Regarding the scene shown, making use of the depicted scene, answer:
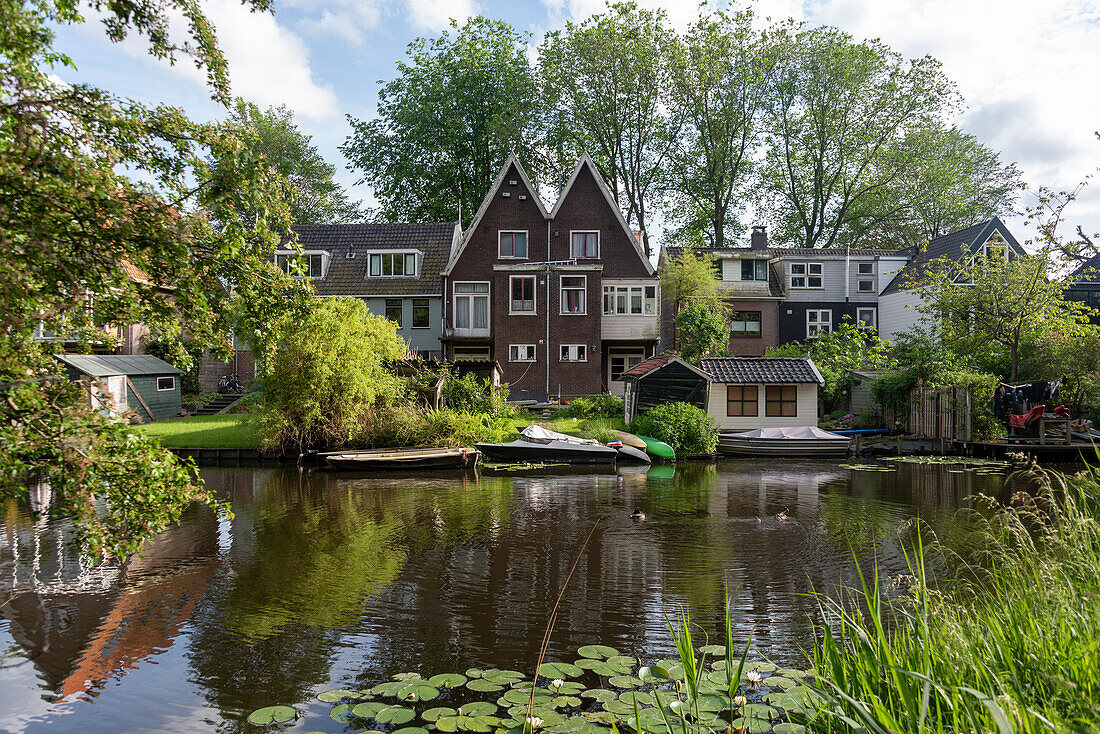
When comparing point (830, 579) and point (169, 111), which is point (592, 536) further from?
point (169, 111)

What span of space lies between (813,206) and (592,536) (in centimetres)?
4477

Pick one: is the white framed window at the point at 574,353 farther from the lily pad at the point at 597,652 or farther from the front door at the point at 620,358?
the lily pad at the point at 597,652

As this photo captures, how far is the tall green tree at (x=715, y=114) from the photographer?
4509cm

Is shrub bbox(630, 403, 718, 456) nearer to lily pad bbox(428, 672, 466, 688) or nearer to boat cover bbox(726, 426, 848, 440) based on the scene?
boat cover bbox(726, 426, 848, 440)

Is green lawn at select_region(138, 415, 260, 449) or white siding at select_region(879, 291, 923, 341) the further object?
white siding at select_region(879, 291, 923, 341)

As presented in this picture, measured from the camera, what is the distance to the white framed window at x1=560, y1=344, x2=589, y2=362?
120 feet

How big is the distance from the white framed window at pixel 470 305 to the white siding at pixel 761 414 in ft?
43.7

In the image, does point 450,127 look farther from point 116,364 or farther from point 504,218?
point 116,364

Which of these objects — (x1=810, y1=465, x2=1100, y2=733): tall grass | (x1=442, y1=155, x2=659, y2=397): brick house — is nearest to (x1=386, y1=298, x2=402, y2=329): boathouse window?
(x1=442, y1=155, x2=659, y2=397): brick house

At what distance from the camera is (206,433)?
2759 cm

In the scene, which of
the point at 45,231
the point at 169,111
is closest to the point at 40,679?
the point at 45,231

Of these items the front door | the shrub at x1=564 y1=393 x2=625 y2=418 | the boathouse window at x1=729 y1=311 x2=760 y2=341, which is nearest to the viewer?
the shrub at x1=564 y1=393 x2=625 y2=418

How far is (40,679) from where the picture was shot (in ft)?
24.2

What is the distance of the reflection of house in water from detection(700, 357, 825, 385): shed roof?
20.8 metres
